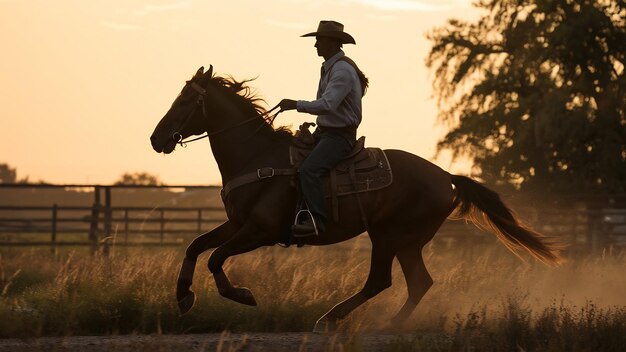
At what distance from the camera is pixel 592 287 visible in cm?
1470

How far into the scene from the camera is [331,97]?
10.2 meters

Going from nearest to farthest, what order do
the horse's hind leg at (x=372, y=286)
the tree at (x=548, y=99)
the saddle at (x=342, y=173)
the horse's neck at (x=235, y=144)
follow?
the horse's hind leg at (x=372, y=286), the saddle at (x=342, y=173), the horse's neck at (x=235, y=144), the tree at (x=548, y=99)

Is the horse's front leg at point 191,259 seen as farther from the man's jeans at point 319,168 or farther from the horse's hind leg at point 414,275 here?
the horse's hind leg at point 414,275

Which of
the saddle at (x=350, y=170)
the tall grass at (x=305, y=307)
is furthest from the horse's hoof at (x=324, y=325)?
the saddle at (x=350, y=170)

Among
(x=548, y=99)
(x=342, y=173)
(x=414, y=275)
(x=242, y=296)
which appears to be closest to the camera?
(x=242, y=296)

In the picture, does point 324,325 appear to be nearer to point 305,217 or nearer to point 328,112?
point 305,217

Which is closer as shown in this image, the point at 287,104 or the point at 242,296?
the point at 242,296

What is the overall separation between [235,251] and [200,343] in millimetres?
1360

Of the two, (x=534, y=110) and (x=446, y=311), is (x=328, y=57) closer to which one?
(x=446, y=311)

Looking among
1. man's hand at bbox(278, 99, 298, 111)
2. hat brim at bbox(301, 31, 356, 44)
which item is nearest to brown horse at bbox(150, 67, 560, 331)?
man's hand at bbox(278, 99, 298, 111)

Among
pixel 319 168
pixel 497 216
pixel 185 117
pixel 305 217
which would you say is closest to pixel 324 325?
pixel 305 217

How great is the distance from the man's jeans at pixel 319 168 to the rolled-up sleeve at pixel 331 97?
0.97 ft

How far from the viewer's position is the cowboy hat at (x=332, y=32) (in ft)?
34.4

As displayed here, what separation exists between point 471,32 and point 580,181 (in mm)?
6227
